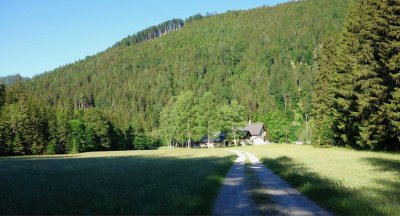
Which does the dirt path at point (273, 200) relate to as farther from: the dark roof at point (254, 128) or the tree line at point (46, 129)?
the dark roof at point (254, 128)

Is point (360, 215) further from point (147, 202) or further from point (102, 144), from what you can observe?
point (102, 144)

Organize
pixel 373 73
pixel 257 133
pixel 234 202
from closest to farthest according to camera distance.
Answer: pixel 234 202
pixel 373 73
pixel 257 133

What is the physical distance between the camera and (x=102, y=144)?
118 metres

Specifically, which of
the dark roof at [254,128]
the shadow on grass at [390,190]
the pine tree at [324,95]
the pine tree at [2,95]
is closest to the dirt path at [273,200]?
the shadow on grass at [390,190]

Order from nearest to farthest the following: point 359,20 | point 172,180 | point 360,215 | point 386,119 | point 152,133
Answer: point 360,215 → point 172,180 → point 386,119 → point 359,20 → point 152,133

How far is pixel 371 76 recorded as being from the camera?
38.6 metres

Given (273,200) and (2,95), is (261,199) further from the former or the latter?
(2,95)

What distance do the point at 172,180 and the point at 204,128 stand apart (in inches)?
2990

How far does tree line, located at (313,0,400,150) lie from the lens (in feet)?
114

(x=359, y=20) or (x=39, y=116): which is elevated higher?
(x=359, y=20)

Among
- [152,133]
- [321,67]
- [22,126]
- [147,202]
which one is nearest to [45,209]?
[147,202]

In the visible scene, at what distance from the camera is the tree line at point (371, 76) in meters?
34.8

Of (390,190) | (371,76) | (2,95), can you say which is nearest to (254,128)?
(2,95)

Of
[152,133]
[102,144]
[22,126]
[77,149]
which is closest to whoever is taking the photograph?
[22,126]
